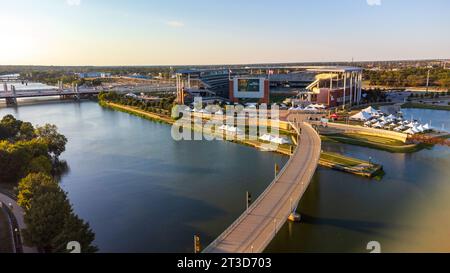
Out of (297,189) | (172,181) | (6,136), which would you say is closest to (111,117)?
(6,136)

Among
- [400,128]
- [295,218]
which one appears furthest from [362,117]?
[295,218]

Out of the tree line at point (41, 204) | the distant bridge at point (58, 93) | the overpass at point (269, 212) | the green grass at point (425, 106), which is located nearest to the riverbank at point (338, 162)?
the overpass at point (269, 212)

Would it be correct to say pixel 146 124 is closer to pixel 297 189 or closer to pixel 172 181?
pixel 172 181

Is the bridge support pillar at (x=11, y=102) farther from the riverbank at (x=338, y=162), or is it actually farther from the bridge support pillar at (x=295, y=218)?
the bridge support pillar at (x=295, y=218)

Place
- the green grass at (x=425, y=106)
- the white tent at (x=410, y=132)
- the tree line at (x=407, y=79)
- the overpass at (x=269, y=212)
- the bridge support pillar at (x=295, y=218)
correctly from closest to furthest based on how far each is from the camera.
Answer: the overpass at (x=269, y=212)
the bridge support pillar at (x=295, y=218)
the white tent at (x=410, y=132)
the green grass at (x=425, y=106)
the tree line at (x=407, y=79)

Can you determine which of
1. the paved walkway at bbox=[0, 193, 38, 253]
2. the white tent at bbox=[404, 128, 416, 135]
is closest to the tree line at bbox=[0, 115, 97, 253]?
the paved walkway at bbox=[0, 193, 38, 253]

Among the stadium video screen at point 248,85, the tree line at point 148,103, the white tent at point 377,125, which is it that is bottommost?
the white tent at point 377,125

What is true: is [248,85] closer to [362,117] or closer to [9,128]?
[362,117]
